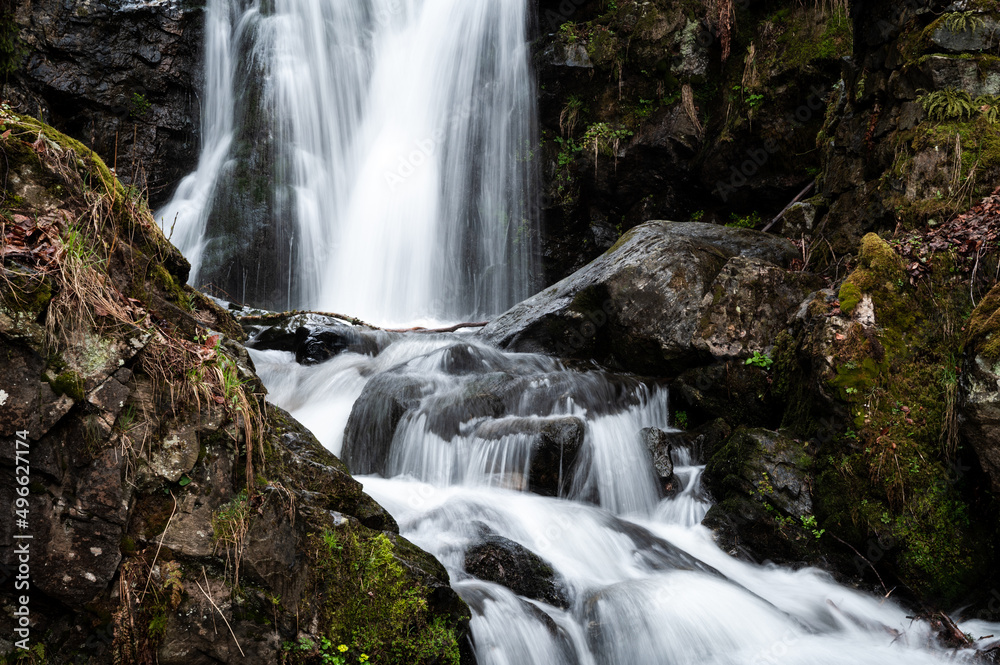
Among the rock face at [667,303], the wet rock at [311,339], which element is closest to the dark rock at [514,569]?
the rock face at [667,303]

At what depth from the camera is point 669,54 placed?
11812 mm

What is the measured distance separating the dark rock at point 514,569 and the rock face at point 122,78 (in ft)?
41.0

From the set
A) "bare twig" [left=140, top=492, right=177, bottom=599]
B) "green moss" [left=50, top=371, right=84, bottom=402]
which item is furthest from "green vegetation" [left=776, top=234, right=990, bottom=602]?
"green moss" [left=50, top=371, right=84, bottom=402]

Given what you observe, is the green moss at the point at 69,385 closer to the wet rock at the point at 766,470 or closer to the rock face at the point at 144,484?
the rock face at the point at 144,484

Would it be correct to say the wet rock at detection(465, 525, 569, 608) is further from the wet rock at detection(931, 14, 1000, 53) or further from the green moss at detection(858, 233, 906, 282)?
the wet rock at detection(931, 14, 1000, 53)

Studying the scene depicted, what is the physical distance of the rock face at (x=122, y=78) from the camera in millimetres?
13344

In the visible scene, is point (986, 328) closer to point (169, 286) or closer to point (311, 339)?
point (169, 286)

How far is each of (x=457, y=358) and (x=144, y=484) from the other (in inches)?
206

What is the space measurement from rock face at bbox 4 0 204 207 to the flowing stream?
0.59 metres

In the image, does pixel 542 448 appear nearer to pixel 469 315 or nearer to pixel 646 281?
pixel 646 281

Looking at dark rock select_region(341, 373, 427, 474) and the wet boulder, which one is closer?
the wet boulder

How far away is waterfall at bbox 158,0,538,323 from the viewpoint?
509 inches

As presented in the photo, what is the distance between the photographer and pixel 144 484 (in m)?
2.60

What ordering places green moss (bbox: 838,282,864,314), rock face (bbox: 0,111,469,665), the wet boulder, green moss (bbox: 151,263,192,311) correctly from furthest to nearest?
the wet boulder, green moss (bbox: 838,282,864,314), green moss (bbox: 151,263,192,311), rock face (bbox: 0,111,469,665)
